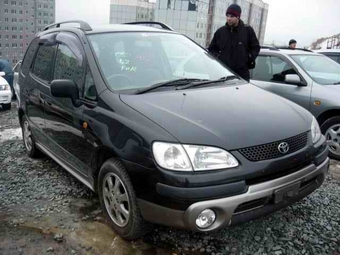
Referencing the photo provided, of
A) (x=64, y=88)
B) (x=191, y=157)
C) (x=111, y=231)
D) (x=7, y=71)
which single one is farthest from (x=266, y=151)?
(x=7, y=71)

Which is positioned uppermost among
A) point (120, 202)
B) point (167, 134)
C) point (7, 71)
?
point (167, 134)

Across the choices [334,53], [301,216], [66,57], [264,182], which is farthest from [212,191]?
[334,53]

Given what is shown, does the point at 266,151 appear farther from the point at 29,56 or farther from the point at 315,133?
the point at 29,56

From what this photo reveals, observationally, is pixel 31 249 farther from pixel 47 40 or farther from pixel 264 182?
pixel 47 40

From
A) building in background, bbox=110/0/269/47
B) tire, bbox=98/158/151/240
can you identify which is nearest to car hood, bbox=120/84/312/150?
tire, bbox=98/158/151/240

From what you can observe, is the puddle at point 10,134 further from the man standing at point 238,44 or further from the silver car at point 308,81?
the silver car at point 308,81

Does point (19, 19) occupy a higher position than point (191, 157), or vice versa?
point (19, 19)

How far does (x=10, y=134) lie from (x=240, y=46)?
3.98m

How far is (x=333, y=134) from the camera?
4527mm

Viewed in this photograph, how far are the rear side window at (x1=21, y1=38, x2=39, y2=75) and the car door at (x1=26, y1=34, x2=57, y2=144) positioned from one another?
0.37ft

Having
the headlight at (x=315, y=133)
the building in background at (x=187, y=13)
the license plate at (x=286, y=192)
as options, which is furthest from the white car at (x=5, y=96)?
the building in background at (x=187, y=13)

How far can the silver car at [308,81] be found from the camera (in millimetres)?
4555

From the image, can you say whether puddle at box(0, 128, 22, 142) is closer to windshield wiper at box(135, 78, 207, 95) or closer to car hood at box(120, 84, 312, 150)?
windshield wiper at box(135, 78, 207, 95)

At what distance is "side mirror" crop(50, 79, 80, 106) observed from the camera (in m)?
2.75
